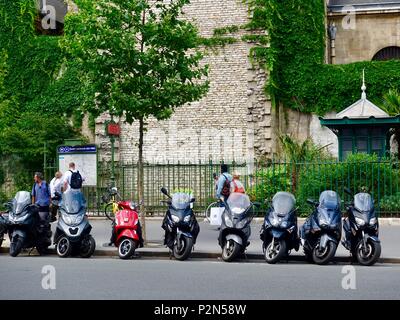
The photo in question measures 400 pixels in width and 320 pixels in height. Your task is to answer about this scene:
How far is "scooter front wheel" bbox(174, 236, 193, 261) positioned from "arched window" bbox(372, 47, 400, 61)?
19.3 metres

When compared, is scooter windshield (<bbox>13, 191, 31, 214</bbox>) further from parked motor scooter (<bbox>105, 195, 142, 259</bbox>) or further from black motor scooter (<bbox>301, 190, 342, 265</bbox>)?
black motor scooter (<bbox>301, 190, 342, 265</bbox>)

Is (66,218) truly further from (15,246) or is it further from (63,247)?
(15,246)

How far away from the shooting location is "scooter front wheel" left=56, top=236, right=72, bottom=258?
52.5ft

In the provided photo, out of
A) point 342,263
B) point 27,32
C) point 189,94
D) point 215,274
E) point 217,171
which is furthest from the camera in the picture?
point 27,32

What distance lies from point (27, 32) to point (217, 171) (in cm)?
950

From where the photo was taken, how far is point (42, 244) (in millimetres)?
16844

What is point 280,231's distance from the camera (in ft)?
48.9

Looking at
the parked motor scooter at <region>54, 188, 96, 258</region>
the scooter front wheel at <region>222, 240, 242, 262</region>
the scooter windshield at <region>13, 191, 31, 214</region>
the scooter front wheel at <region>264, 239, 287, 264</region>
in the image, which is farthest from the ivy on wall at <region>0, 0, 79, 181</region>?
the scooter front wheel at <region>264, 239, 287, 264</region>

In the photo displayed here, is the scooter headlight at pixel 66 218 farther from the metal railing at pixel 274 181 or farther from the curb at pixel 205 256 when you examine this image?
the metal railing at pixel 274 181

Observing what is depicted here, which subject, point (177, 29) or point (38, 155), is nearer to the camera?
point (177, 29)

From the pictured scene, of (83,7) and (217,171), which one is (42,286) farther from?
(217,171)

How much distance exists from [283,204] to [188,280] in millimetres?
3490

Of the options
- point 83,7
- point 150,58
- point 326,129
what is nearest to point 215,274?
point 150,58

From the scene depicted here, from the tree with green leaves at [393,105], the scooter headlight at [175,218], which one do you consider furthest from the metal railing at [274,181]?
the scooter headlight at [175,218]
